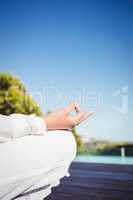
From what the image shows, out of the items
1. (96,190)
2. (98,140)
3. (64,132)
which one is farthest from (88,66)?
(64,132)

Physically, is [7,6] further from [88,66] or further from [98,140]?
[98,140]

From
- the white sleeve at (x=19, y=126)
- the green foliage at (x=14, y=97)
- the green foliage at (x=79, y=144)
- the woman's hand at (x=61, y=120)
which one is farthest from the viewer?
the green foliage at (x=79, y=144)

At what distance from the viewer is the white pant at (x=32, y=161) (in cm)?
76

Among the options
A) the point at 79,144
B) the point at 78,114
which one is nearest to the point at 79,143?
the point at 79,144

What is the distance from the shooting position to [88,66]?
7.26m

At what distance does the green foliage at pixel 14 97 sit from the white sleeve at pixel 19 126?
6.74 meters

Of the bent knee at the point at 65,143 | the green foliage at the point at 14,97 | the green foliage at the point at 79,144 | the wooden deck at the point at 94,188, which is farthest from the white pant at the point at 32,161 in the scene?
the green foliage at the point at 79,144

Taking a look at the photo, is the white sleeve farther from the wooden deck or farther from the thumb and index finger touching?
the wooden deck

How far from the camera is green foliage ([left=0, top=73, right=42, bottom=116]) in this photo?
7551mm

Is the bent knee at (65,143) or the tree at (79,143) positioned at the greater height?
the bent knee at (65,143)

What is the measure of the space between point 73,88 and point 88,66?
62 centimetres

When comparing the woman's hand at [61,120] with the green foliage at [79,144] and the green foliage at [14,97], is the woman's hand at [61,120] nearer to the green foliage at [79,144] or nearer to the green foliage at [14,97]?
the green foliage at [14,97]

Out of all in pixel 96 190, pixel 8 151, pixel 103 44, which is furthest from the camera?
pixel 103 44

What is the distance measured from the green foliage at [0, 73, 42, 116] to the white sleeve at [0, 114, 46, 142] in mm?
6745
